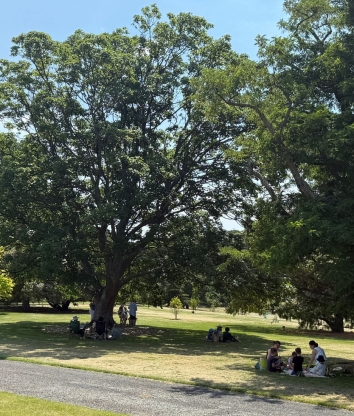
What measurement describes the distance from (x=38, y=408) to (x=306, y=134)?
419 inches

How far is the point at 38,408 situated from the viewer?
850cm

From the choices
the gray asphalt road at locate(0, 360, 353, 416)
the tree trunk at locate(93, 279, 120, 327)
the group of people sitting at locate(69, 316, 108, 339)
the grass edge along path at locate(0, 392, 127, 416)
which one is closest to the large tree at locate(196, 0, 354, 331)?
the gray asphalt road at locate(0, 360, 353, 416)

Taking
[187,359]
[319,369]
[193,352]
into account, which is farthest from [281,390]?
[193,352]

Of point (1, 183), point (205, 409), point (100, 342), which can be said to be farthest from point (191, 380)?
point (1, 183)

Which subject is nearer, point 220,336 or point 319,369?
point 319,369

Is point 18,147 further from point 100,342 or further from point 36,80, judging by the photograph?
point 100,342

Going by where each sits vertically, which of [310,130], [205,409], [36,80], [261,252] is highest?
[36,80]

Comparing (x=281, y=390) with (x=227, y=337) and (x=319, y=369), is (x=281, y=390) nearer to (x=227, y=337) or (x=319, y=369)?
(x=319, y=369)

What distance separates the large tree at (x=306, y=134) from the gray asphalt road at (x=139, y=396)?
14.9 ft

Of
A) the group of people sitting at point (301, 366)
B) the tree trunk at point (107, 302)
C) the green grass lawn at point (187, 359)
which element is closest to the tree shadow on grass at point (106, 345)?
the green grass lawn at point (187, 359)

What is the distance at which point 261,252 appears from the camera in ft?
55.3

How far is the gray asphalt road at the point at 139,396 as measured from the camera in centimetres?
925

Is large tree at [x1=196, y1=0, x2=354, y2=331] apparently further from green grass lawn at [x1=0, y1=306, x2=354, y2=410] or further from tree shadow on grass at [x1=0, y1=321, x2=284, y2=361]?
tree shadow on grass at [x1=0, y1=321, x2=284, y2=361]

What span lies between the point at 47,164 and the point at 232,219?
10.6 metres
